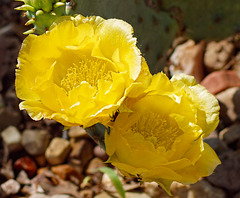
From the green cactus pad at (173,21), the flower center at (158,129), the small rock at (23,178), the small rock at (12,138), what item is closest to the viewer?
the flower center at (158,129)

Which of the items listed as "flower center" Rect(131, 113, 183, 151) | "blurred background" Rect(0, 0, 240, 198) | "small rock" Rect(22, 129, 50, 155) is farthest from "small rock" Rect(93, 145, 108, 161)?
"flower center" Rect(131, 113, 183, 151)

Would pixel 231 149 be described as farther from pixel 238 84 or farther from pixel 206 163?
pixel 206 163

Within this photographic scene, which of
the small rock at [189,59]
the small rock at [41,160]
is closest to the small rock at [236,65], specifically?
the small rock at [189,59]

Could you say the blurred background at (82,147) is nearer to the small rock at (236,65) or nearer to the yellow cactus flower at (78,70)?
the small rock at (236,65)

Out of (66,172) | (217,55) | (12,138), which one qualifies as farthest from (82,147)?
(217,55)

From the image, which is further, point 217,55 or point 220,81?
point 217,55

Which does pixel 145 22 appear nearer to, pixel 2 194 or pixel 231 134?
pixel 231 134

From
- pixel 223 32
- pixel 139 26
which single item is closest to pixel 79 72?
pixel 139 26
